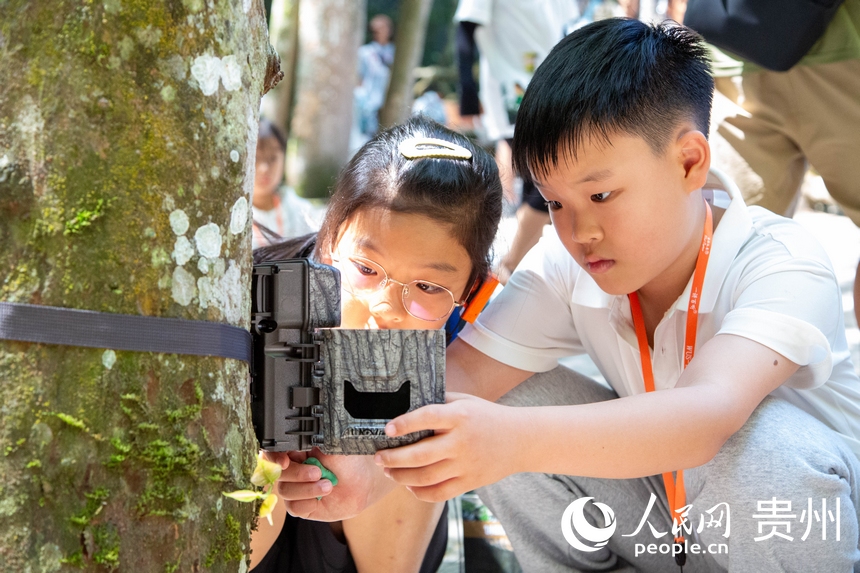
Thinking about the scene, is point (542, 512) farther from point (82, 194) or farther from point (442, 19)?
point (442, 19)

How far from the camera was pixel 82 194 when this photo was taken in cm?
130

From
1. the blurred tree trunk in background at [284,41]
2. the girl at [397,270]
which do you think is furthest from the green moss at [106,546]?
the blurred tree trunk in background at [284,41]

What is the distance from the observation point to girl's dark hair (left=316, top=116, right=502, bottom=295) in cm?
229

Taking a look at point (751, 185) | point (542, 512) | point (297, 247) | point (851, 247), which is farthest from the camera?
point (851, 247)

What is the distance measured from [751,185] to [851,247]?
4786 mm

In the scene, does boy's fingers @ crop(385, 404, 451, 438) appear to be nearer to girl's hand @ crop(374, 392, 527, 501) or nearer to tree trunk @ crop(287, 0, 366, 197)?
girl's hand @ crop(374, 392, 527, 501)

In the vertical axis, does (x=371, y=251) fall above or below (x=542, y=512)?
above

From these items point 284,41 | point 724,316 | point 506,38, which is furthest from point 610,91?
point 284,41

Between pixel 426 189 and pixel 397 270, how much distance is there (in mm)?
245

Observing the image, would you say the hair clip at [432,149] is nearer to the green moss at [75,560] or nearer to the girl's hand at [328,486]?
the girl's hand at [328,486]

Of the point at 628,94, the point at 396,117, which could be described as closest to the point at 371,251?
the point at 628,94

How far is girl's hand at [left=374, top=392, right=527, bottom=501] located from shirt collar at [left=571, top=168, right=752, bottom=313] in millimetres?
752

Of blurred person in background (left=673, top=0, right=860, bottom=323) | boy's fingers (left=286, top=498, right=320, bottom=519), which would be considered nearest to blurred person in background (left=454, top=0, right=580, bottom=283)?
blurred person in background (left=673, top=0, right=860, bottom=323)

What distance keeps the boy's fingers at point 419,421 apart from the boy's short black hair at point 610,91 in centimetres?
80
